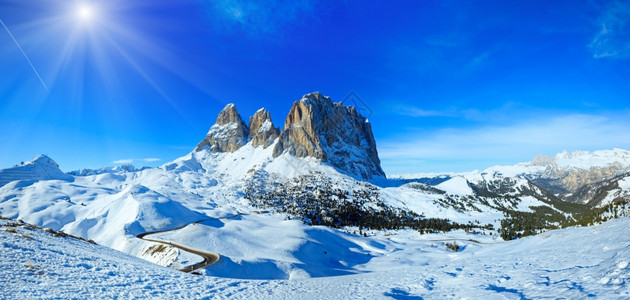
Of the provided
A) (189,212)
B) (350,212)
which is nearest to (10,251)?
(189,212)

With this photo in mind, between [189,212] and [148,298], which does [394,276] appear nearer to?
[148,298]

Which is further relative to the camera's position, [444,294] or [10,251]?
[10,251]

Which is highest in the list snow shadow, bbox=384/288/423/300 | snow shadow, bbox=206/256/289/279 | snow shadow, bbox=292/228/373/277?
snow shadow, bbox=384/288/423/300

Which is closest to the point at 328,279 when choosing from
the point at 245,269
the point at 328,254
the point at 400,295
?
the point at 400,295

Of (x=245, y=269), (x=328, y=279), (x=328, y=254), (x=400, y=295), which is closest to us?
(x=400, y=295)

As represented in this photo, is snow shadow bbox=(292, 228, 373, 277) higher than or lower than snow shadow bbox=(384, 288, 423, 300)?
lower

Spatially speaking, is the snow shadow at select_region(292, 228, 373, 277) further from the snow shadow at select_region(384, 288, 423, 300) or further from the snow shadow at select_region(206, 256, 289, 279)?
the snow shadow at select_region(384, 288, 423, 300)

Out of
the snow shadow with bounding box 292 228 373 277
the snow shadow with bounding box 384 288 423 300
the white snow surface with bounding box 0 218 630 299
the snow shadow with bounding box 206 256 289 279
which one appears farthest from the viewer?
the snow shadow with bounding box 292 228 373 277

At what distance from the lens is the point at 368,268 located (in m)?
69.5

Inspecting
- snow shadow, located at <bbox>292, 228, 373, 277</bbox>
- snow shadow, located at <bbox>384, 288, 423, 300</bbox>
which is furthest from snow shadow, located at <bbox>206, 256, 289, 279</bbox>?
snow shadow, located at <bbox>384, 288, 423, 300</bbox>

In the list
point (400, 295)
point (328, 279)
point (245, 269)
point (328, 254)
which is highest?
point (400, 295)

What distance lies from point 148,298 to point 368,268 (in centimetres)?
6236

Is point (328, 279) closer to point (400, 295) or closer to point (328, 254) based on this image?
point (400, 295)

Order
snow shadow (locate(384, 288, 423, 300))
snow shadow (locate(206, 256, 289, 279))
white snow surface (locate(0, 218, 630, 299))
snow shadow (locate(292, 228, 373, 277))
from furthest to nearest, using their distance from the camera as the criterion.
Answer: snow shadow (locate(292, 228, 373, 277)) < snow shadow (locate(206, 256, 289, 279)) < snow shadow (locate(384, 288, 423, 300)) < white snow surface (locate(0, 218, 630, 299))
